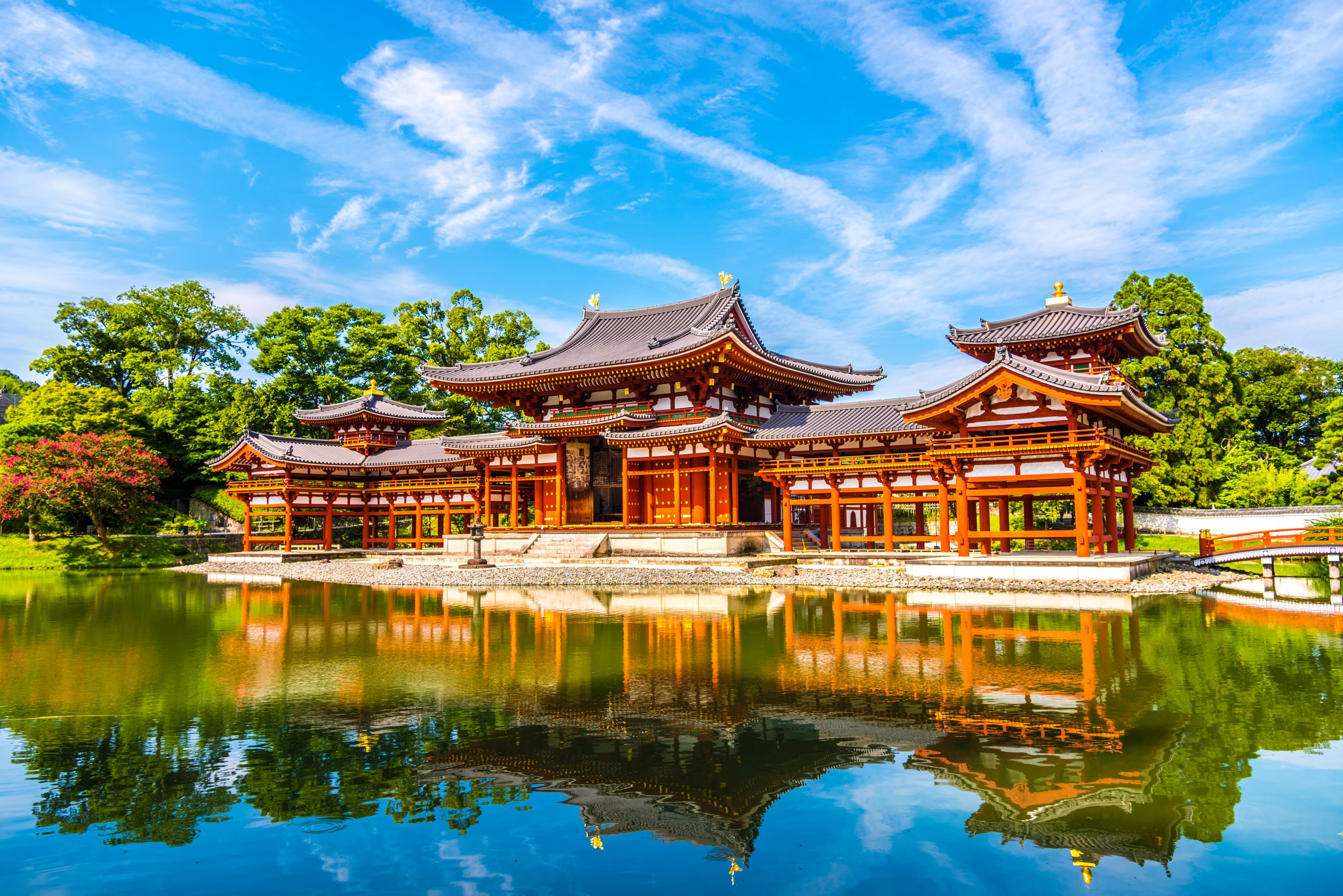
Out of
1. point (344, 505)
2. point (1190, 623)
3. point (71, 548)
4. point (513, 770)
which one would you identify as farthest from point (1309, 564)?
point (71, 548)

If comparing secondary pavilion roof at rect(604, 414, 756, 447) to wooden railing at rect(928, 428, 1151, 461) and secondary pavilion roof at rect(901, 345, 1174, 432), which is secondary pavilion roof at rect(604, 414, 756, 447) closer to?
secondary pavilion roof at rect(901, 345, 1174, 432)

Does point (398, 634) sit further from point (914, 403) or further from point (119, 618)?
point (914, 403)

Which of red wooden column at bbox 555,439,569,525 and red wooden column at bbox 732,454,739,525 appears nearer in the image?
red wooden column at bbox 732,454,739,525

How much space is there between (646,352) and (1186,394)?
2439cm

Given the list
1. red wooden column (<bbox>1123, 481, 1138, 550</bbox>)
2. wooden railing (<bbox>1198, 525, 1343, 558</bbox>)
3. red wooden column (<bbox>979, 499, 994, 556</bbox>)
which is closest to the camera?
wooden railing (<bbox>1198, 525, 1343, 558</bbox>)

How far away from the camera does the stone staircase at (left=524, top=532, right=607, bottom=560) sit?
29.2m

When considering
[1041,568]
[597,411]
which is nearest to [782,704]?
[1041,568]

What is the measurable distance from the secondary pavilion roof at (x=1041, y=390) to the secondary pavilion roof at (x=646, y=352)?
28.0 ft

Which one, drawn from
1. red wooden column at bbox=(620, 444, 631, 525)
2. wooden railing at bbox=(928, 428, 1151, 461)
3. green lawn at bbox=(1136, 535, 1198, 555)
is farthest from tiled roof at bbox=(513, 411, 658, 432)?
green lawn at bbox=(1136, 535, 1198, 555)

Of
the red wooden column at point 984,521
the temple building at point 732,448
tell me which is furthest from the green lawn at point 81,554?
the red wooden column at point 984,521

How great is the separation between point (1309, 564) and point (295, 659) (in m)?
30.1

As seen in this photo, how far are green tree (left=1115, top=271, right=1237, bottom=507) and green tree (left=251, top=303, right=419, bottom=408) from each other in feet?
140

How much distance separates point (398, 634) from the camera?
13.6m

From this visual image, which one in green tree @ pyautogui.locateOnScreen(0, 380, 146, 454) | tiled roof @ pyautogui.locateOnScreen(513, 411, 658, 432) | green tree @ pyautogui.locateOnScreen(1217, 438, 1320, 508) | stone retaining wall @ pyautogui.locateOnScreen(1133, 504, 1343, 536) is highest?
green tree @ pyautogui.locateOnScreen(0, 380, 146, 454)
